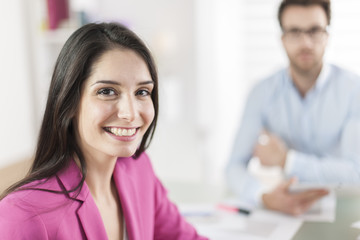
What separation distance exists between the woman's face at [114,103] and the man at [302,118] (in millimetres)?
701

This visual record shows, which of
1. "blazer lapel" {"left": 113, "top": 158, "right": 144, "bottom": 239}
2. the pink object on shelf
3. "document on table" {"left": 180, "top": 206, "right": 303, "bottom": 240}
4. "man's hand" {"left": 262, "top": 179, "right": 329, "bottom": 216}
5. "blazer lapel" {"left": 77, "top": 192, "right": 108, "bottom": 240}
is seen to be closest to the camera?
"blazer lapel" {"left": 77, "top": 192, "right": 108, "bottom": 240}

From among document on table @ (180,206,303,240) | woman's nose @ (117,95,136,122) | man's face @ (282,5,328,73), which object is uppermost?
man's face @ (282,5,328,73)

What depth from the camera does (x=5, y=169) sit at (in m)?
2.14

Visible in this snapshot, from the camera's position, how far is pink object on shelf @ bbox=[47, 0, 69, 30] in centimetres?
315

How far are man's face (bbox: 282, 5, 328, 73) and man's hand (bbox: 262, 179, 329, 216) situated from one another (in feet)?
1.66

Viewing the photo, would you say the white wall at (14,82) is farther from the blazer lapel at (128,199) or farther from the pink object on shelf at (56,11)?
the blazer lapel at (128,199)

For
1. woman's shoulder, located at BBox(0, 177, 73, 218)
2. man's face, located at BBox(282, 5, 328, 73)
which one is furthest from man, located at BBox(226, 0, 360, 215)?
woman's shoulder, located at BBox(0, 177, 73, 218)

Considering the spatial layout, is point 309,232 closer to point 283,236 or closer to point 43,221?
point 283,236

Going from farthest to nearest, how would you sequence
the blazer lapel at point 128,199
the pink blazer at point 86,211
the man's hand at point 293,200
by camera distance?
the man's hand at point 293,200 → the blazer lapel at point 128,199 → the pink blazer at point 86,211

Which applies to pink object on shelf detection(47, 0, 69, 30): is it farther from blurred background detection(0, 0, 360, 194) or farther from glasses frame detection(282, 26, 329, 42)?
glasses frame detection(282, 26, 329, 42)

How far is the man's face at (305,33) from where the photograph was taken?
1.83m

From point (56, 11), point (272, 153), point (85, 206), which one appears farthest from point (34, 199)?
point (56, 11)

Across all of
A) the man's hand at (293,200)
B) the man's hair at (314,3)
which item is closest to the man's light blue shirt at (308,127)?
the man's hand at (293,200)

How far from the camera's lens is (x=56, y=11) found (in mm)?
3172
